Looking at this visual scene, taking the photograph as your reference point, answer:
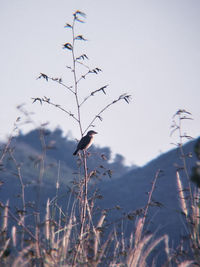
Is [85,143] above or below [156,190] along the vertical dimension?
above

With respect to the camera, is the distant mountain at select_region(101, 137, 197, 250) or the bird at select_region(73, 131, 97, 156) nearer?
the bird at select_region(73, 131, 97, 156)

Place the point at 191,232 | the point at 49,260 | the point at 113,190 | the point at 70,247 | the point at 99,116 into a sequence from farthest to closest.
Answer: the point at 113,190, the point at 99,116, the point at 70,247, the point at 191,232, the point at 49,260

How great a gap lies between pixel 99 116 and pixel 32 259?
1882mm

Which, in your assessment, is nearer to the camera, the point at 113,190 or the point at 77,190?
the point at 77,190

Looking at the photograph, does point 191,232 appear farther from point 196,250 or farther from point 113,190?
point 113,190

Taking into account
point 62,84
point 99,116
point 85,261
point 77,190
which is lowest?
point 85,261

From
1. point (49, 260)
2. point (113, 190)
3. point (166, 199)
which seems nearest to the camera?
point (49, 260)

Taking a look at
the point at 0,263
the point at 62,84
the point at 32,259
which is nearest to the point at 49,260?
the point at 32,259

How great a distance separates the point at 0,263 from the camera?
12.6ft

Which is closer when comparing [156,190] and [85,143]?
[85,143]

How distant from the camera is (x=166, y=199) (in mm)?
34562

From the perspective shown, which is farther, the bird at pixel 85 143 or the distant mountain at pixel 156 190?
the distant mountain at pixel 156 190

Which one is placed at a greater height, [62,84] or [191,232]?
[62,84]

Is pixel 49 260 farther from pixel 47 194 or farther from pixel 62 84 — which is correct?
pixel 47 194
